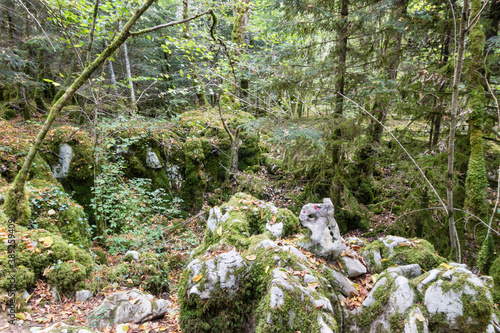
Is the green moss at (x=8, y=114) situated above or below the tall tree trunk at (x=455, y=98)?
above

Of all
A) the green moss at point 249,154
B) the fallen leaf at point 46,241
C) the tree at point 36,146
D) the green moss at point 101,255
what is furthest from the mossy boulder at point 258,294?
the green moss at point 249,154

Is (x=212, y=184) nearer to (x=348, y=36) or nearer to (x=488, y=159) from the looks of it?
(x=348, y=36)

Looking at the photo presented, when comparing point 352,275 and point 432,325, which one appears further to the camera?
point 352,275

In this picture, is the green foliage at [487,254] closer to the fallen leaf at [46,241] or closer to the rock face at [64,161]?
Answer: the fallen leaf at [46,241]

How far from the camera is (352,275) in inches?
128

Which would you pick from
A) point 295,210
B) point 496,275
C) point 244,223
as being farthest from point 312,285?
point 295,210

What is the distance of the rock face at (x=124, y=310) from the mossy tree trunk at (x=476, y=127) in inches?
205

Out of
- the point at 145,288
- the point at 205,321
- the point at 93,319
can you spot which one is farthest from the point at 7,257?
the point at 205,321

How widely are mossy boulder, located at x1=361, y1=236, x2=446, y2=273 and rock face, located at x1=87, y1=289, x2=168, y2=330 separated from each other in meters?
3.31

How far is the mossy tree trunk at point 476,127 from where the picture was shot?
3.48 m

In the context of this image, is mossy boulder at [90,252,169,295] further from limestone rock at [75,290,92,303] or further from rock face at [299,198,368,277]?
rock face at [299,198,368,277]

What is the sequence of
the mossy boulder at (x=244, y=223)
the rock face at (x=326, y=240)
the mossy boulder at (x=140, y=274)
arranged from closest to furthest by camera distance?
the rock face at (x=326, y=240) < the mossy boulder at (x=244, y=223) < the mossy boulder at (x=140, y=274)

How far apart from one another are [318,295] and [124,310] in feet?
9.00

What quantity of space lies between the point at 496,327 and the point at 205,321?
2989 mm
